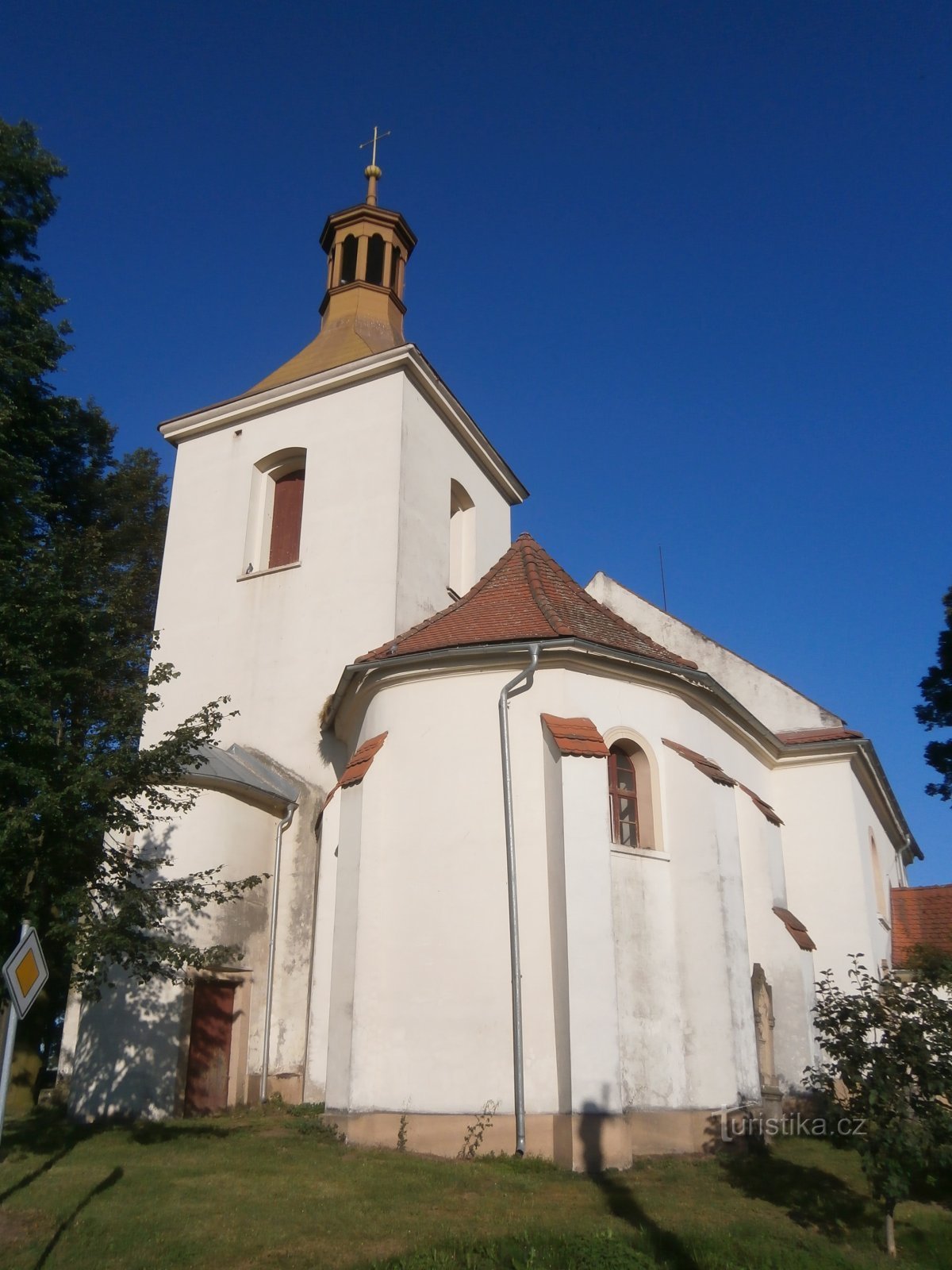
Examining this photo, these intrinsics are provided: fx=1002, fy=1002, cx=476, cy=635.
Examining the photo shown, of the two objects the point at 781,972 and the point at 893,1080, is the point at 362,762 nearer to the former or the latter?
the point at 781,972

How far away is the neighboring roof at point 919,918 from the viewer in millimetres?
20016

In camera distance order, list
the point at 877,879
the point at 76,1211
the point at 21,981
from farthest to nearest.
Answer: the point at 877,879, the point at 76,1211, the point at 21,981

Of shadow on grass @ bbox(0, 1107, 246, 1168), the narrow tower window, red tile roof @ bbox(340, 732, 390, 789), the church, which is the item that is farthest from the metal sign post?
the narrow tower window

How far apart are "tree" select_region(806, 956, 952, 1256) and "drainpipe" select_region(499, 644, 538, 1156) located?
3401 mm

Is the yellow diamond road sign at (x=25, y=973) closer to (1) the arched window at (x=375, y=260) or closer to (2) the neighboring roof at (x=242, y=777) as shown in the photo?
(2) the neighboring roof at (x=242, y=777)

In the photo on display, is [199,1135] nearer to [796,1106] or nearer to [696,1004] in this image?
[696,1004]

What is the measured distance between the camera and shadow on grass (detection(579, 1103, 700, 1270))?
282 inches

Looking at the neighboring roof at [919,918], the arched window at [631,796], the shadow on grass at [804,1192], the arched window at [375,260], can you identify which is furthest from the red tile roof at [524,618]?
the arched window at [375,260]

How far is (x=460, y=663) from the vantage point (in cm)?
1316

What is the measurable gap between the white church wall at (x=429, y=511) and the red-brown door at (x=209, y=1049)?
21.3 ft

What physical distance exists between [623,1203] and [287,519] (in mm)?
14153

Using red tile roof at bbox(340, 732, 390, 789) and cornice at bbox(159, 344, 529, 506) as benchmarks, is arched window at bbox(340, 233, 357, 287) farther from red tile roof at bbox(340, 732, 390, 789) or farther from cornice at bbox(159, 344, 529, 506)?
red tile roof at bbox(340, 732, 390, 789)

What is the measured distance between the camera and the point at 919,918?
21.2 metres
